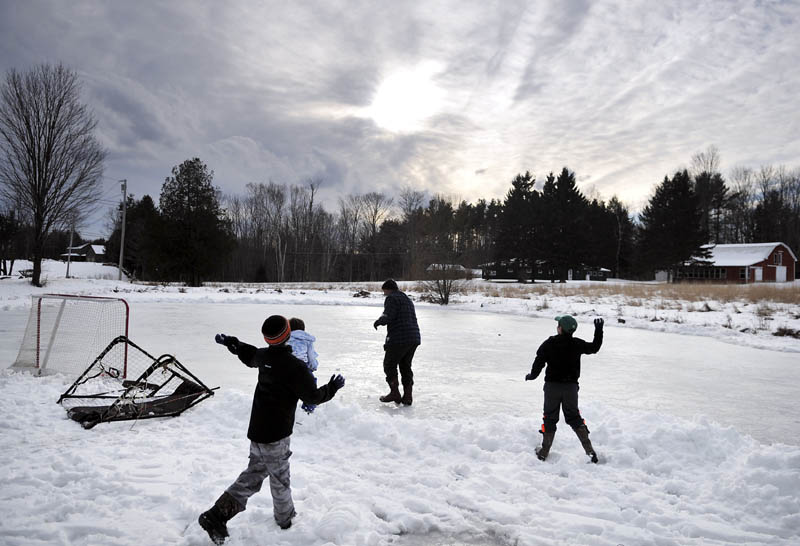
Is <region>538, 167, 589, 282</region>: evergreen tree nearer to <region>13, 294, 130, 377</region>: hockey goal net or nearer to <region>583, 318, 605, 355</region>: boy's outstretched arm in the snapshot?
<region>13, 294, 130, 377</region>: hockey goal net

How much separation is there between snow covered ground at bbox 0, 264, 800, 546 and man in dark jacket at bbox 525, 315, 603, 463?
25 centimetres

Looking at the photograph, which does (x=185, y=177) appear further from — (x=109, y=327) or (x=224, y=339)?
(x=224, y=339)

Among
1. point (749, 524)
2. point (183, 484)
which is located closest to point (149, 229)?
point (183, 484)

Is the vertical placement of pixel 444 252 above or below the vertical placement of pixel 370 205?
below

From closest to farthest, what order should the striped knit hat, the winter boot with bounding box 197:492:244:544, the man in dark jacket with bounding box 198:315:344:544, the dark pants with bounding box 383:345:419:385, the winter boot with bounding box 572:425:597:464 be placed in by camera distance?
the winter boot with bounding box 197:492:244:544 < the man in dark jacket with bounding box 198:315:344:544 < the striped knit hat < the winter boot with bounding box 572:425:597:464 < the dark pants with bounding box 383:345:419:385

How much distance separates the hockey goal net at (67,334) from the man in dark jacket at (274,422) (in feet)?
16.0

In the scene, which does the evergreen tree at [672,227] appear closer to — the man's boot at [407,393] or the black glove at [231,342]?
the man's boot at [407,393]

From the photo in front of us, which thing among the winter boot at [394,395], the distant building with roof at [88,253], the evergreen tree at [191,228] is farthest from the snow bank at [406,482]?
the distant building with roof at [88,253]

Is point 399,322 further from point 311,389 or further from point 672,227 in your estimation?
point 672,227

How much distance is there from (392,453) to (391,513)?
118cm

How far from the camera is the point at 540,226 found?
169 ft

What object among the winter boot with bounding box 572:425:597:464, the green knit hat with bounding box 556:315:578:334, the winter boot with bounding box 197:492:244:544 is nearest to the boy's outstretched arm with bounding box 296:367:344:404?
the winter boot with bounding box 197:492:244:544

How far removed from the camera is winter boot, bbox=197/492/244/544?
3098 mm

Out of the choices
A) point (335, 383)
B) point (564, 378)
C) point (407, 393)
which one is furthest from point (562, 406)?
point (335, 383)
